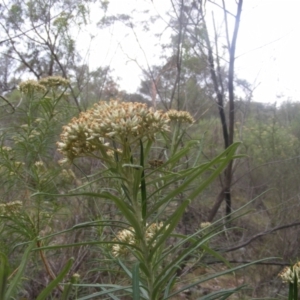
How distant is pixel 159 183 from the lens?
1.47 meters

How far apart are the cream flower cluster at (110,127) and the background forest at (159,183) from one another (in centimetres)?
2

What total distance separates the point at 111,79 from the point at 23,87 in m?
5.19

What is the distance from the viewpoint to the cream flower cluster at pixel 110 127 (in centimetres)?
98

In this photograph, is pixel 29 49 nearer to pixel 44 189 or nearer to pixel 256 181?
pixel 256 181

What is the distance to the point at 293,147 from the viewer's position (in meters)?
4.84

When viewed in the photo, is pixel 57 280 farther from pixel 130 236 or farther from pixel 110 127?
pixel 130 236

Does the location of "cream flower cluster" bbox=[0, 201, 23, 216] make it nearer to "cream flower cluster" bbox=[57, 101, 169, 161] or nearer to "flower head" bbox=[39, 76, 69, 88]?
"flower head" bbox=[39, 76, 69, 88]

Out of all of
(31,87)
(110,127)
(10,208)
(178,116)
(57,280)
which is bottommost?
(57,280)

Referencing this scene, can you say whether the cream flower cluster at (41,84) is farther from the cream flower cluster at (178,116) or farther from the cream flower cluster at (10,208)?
the cream flower cluster at (178,116)

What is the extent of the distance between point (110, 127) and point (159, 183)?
518 mm

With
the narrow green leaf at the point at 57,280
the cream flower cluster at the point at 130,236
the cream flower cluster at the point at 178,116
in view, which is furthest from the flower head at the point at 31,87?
the narrow green leaf at the point at 57,280

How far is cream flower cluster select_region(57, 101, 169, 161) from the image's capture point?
0.98m

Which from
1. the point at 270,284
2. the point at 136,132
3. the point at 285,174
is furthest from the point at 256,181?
the point at 136,132

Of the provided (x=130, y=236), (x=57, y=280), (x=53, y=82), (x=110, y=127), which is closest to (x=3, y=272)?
(x=57, y=280)
